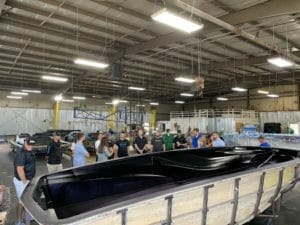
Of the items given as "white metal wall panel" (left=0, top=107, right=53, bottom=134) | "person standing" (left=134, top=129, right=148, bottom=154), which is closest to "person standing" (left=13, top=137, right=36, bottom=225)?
"person standing" (left=134, top=129, right=148, bottom=154)

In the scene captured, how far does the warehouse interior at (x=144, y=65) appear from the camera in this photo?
6.04m

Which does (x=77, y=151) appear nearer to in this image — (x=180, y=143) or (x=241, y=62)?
(x=180, y=143)

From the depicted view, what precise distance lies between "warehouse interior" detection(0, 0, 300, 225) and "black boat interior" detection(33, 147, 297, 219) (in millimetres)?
204

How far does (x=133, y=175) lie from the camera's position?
340 centimetres

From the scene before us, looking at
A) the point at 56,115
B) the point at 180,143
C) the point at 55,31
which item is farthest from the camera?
the point at 56,115

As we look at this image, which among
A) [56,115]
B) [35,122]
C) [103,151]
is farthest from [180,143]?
[35,122]

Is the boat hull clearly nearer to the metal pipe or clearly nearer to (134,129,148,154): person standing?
the metal pipe

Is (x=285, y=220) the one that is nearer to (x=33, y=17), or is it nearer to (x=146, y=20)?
(x=146, y=20)

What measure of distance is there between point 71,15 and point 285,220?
23.3 feet

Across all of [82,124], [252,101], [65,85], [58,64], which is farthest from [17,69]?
[252,101]

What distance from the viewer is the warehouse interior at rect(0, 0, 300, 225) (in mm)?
6041

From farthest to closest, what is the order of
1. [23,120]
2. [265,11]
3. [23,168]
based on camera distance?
[23,120]
[265,11]
[23,168]

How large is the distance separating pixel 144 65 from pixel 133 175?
10458 mm

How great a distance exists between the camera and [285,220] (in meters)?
4.08
